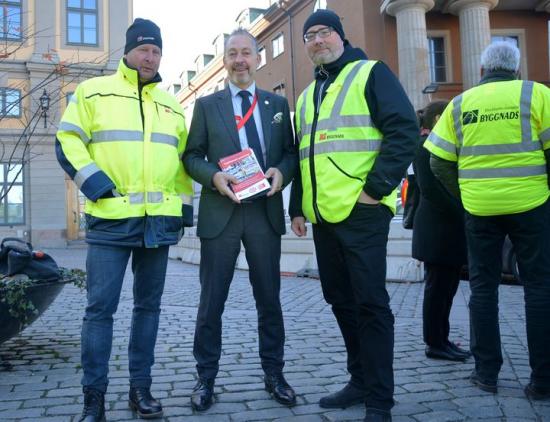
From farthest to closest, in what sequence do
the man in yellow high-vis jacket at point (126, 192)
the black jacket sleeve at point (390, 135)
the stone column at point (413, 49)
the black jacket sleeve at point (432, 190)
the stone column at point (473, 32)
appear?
the stone column at point (473, 32) → the stone column at point (413, 49) → the black jacket sleeve at point (432, 190) → the man in yellow high-vis jacket at point (126, 192) → the black jacket sleeve at point (390, 135)

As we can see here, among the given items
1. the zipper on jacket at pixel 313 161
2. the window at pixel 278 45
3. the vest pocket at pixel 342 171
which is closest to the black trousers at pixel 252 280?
the zipper on jacket at pixel 313 161

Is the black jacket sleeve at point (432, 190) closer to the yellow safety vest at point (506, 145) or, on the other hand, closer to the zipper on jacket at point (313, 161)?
the yellow safety vest at point (506, 145)

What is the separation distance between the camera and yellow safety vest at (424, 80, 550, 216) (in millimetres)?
3502

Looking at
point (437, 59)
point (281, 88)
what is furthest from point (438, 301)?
point (281, 88)

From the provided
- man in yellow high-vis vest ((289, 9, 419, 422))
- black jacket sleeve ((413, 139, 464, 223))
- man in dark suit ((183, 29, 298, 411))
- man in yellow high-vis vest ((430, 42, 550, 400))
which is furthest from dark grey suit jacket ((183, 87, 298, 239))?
black jacket sleeve ((413, 139, 464, 223))

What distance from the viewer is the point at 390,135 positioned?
3160mm

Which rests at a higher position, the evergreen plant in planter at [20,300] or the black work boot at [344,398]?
the evergreen plant in planter at [20,300]

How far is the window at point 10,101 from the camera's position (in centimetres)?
535

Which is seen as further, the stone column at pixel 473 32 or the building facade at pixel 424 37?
the stone column at pixel 473 32

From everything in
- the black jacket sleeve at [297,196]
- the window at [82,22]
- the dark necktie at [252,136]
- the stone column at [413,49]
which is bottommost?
the black jacket sleeve at [297,196]

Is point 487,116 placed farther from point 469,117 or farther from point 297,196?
point 297,196

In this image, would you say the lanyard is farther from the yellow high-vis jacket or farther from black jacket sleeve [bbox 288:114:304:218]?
the yellow high-vis jacket

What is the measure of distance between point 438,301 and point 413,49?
17342 millimetres

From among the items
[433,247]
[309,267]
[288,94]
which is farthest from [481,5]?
[433,247]
